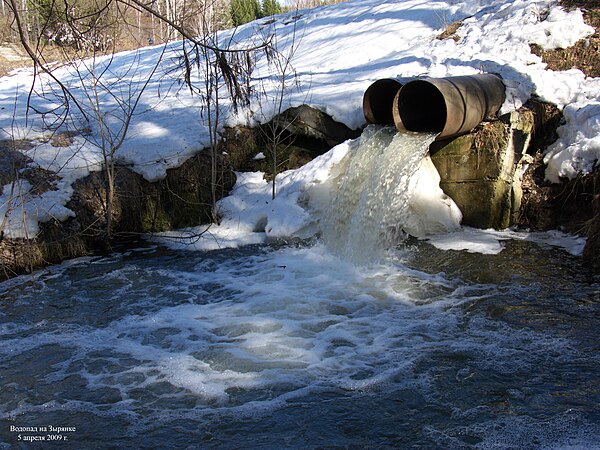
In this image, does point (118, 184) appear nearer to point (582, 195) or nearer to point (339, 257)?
point (339, 257)

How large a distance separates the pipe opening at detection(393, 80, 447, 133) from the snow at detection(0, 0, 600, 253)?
42 cm

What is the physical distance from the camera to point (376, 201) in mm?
6852

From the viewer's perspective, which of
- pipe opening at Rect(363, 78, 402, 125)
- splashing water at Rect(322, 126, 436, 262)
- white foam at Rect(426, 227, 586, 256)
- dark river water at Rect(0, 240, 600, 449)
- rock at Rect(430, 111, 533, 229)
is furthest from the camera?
pipe opening at Rect(363, 78, 402, 125)

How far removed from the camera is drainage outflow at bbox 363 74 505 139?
652 cm

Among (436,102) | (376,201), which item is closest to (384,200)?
(376,201)

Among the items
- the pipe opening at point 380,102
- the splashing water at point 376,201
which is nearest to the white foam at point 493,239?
the splashing water at point 376,201

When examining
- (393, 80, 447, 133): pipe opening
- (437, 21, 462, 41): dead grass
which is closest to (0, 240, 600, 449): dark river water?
(393, 80, 447, 133): pipe opening

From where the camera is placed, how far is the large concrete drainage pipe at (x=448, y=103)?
6488mm

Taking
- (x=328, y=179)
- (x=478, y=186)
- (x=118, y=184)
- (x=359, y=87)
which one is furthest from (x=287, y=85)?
(x=478, y=186)

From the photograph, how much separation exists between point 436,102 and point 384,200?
2.09 meters

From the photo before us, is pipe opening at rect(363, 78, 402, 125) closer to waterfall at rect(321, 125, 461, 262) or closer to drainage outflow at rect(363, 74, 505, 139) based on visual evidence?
drainage outflow at rect(363, 74, 505, 139)

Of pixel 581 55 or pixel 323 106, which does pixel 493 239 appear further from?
pixel 581 55

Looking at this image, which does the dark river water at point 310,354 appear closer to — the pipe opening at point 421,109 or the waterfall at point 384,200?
the waterfall at point 384,200

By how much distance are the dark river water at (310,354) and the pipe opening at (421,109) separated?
192 centimetres
